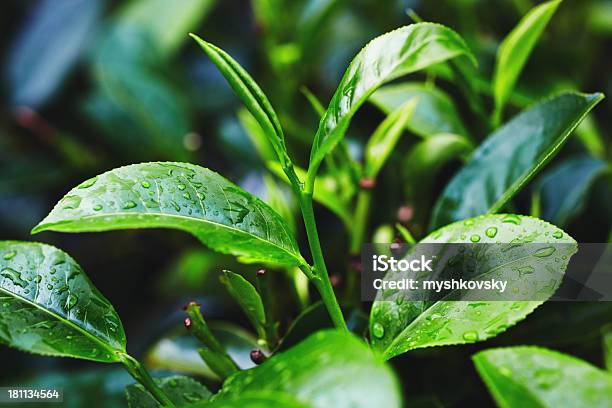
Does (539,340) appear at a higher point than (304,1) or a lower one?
lower

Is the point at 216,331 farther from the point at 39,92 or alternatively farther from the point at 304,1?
the point at 39,92

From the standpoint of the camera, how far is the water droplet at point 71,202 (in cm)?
37

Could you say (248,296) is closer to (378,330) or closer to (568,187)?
(378,330)

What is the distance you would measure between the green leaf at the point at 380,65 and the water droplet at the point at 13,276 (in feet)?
0.74

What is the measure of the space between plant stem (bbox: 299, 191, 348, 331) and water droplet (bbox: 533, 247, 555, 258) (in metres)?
0.14

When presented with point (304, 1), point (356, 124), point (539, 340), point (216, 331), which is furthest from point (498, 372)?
point (304, 1)

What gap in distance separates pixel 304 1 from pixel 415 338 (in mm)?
646

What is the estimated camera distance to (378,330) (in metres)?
0.46

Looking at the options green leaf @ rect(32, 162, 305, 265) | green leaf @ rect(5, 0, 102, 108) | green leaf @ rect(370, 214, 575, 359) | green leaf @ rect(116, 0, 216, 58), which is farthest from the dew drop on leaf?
green leaf @ rect(5, 0, 102, 108)

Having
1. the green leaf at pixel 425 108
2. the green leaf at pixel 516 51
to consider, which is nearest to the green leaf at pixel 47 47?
the green leaf at pixel 425 108

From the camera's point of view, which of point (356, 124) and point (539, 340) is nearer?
point (539, 340)

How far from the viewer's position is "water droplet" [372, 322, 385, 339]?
457 millimetres

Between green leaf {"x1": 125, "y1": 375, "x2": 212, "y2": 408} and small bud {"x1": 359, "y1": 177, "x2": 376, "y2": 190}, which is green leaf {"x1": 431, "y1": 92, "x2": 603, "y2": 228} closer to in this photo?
small bud {"x1": 359, "y1": 177, "x2": 376, "y2": 190}

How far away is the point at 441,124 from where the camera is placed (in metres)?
0.66
